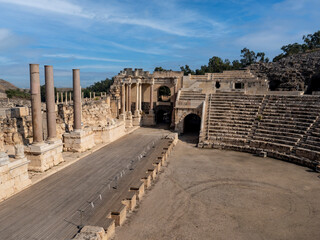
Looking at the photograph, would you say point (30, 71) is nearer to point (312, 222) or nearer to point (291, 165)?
point (312, 222)

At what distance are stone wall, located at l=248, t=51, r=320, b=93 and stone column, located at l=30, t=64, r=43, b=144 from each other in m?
29.3

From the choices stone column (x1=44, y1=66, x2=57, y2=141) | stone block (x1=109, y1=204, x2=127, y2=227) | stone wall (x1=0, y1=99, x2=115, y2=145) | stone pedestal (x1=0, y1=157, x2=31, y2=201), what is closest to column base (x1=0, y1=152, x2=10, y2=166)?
stone pedestal (x1=0, y1=157, x2=31, y2=201)

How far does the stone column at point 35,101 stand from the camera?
11413 mm

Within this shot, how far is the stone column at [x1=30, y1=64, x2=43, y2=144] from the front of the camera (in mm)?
11413

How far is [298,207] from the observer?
975cm

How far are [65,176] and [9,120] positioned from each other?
4.96 meters

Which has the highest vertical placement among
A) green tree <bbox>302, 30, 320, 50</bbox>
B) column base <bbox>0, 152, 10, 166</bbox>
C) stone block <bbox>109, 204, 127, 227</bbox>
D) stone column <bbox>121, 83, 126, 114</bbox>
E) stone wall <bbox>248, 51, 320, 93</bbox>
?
green tree <bbox>302, 30, 320, 50</bbox>

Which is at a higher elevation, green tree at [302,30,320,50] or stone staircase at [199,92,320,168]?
green tree at [302,30,320,50]

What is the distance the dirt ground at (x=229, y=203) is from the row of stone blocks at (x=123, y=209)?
0.94 feet

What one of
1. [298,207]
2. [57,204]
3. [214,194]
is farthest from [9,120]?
[298,207]

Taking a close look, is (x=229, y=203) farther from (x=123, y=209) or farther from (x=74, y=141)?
(x=74, y=141)

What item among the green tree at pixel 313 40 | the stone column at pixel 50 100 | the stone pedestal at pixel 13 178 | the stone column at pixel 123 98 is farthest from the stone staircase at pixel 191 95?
the green tree at pixel 313 40

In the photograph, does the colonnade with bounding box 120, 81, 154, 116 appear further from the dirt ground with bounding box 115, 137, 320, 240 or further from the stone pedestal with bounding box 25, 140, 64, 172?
the stone pedestal with bounding box 25, 140, 64, 172

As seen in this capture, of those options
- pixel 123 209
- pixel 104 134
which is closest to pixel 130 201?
pixel 123 209
